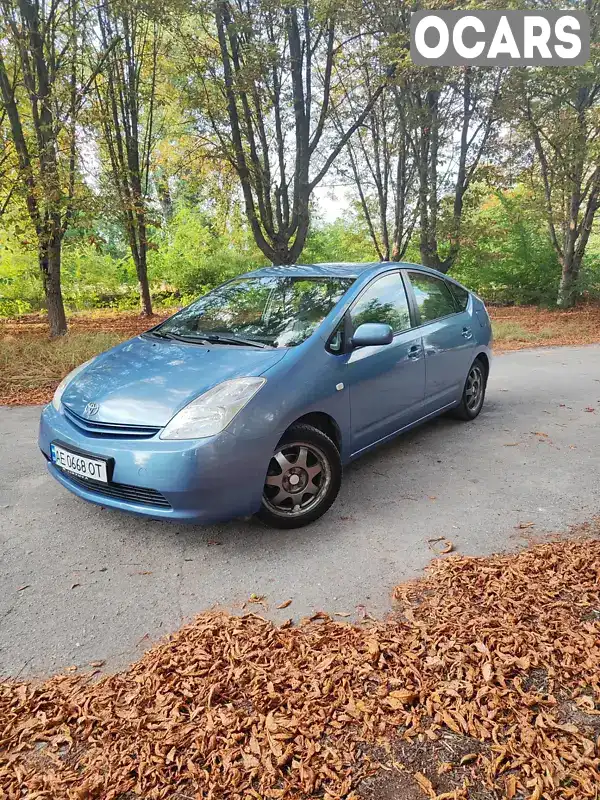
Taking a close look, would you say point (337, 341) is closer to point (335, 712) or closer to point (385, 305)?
point (385, 305)

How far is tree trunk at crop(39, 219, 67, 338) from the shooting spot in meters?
9.49

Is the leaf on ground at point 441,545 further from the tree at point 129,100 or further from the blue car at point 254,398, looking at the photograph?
the tree at point 129,100

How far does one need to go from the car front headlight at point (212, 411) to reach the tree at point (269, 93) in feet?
28.1

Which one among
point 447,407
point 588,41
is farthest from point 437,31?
point 447,407

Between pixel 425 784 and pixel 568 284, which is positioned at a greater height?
pixel 568 284

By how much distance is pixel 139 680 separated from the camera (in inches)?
83.0

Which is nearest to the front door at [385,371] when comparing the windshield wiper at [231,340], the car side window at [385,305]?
the car side window at [385,305]

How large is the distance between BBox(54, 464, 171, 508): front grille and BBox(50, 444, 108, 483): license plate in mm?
45

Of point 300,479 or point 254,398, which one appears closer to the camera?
point 254,398

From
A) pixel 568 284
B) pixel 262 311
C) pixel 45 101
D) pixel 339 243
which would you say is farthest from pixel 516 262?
pixel 262 311

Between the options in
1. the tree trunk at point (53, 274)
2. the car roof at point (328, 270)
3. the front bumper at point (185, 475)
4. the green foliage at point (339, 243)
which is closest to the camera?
the front bumper at point (185, 475)

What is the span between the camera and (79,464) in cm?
308

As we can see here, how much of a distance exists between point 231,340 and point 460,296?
2.80m

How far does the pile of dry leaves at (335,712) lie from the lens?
1.70m
